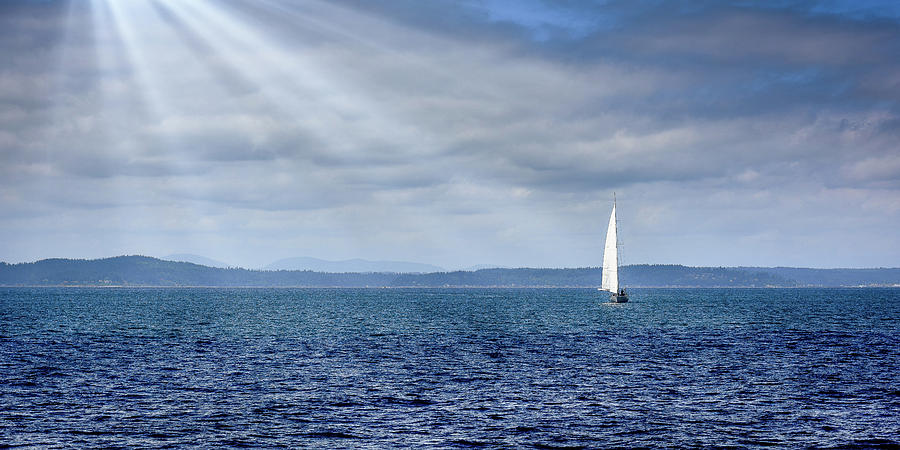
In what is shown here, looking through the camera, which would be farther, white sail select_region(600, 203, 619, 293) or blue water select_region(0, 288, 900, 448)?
white sail select_region(600, 203, 619, 293)

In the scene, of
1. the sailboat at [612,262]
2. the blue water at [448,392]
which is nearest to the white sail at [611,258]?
the sailboat at [612,262]

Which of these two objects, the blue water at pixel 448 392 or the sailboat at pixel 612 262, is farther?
the sailboat at pixel 612 262

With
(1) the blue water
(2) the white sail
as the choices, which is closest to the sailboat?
(2) the white sail

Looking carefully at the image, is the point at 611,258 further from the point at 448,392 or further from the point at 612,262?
the point at 448,392

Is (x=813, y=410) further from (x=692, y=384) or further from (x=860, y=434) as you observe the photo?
(x=692, y=384)

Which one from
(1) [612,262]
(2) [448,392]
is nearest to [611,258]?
(1) [612,262]

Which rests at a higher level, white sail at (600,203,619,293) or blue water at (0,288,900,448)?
white sail at (600,203,619,293)

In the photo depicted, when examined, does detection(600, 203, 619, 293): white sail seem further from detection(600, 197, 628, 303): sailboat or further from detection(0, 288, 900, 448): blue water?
detection(0, 288, 900, 448): blue water

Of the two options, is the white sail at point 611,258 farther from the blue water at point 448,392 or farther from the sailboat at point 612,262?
the blue water at point 448,392

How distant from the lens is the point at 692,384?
50594 mm

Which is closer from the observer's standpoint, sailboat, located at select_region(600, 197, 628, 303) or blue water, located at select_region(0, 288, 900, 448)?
blue water, located at select_region(0, 288, 900, 448)

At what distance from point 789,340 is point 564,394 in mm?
52018

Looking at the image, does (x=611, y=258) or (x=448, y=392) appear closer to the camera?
(x=448, y=392)

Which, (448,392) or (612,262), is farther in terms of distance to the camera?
(612,262)
